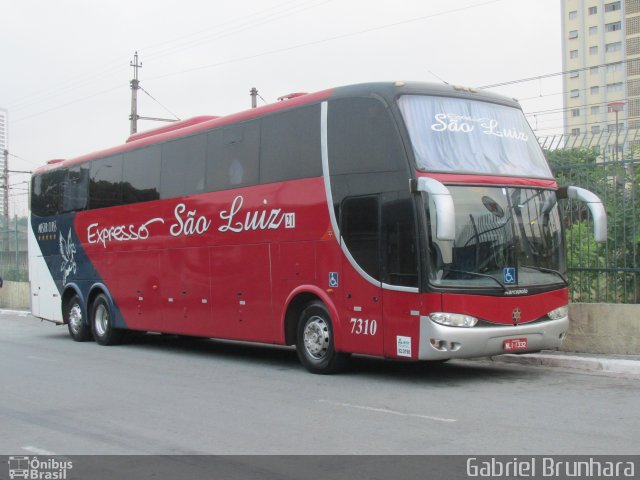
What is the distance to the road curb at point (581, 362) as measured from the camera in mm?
11195

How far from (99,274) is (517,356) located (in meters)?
9.36

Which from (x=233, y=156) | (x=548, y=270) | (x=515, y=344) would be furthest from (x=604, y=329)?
(x=233, y=156)

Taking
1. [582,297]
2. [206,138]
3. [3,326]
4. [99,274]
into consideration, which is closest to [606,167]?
[582,297]

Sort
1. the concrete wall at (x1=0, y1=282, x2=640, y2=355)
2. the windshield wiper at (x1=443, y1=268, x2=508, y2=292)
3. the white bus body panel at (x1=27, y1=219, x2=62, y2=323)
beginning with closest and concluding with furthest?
the windshield wiper at (x1=443, y1=268, x2=508, y2=292) < the concrete wall at (x1=0, y1=282, x2=640, y2=355) < the white bus body panel at (x1=27, y1=219, x2=62, y2=323)

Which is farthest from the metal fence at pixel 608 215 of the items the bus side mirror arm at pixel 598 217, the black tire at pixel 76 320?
the black tire at pixel 76 320

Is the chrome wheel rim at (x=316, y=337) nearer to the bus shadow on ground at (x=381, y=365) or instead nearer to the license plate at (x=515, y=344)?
the bus shadow on ground at (x=381, y=365)

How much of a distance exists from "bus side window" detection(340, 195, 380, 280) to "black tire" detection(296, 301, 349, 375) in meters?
1.09

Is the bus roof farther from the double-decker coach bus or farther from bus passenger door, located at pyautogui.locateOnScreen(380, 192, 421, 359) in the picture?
bus passenger door, located at pyautogui.locateOnScreen(380, 192, 421, 359)

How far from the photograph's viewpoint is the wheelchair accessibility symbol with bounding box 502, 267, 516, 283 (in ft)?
34.6

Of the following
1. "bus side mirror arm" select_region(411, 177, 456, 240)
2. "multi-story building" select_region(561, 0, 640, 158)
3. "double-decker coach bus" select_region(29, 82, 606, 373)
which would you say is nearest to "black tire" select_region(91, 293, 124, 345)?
"double-decker coach bus" select_region(29, 82, 606, 373)

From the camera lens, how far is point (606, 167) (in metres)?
12.5

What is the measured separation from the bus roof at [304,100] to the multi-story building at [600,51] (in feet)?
302

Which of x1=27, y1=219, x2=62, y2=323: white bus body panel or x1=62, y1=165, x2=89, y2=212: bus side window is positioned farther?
x1=27, y1=219, x2=62, y2=323: white bus body panel
